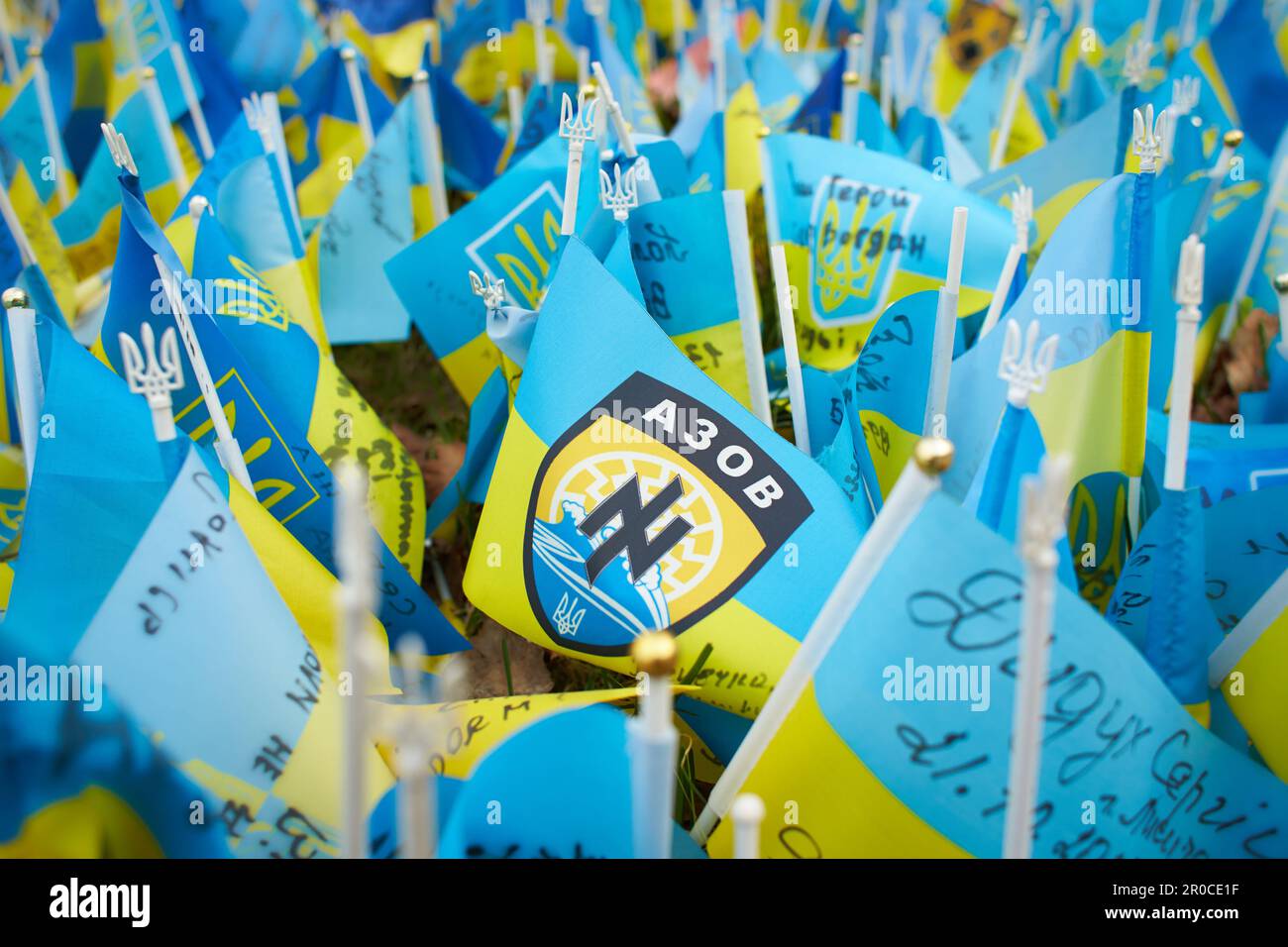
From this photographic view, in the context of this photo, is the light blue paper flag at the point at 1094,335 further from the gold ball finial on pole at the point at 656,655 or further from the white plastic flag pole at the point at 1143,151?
the gold ball finial on pole at the point at 656,655

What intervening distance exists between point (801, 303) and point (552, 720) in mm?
1624

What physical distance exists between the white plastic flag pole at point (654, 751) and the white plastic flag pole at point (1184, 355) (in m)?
0.76

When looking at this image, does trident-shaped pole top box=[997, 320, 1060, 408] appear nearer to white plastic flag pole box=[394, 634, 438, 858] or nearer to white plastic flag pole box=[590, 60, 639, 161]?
white plastic flag pole box=[394, 634, 438, 858]

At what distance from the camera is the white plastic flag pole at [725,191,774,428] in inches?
84.3

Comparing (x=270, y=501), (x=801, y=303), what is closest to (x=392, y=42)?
(x=801, y=303)

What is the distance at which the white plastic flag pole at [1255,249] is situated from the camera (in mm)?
2852

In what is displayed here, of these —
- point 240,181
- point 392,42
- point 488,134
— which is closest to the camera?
point 240,181

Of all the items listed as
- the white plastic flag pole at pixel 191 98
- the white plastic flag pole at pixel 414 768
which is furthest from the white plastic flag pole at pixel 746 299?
the white plastic flag pole at pixel 191 98

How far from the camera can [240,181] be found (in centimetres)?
248

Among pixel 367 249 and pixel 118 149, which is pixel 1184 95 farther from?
pixel 118 149

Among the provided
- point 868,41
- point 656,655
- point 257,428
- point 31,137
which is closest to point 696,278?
point 257,428

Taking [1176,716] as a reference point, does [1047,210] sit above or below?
above

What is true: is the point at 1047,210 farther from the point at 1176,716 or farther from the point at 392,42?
the point at 392,42

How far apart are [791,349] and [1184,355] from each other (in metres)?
0.79
